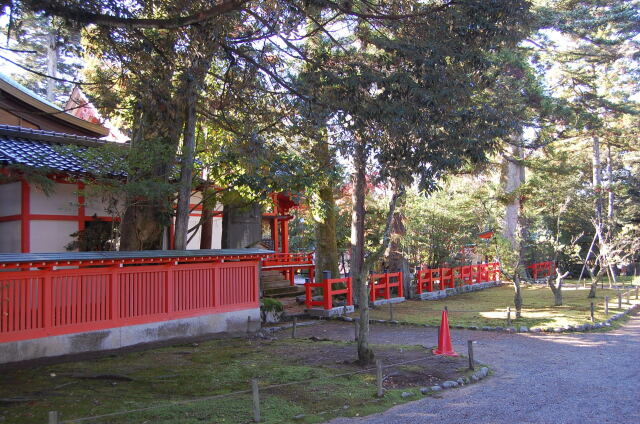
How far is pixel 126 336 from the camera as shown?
10.6 metres

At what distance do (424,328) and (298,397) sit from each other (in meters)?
7.71

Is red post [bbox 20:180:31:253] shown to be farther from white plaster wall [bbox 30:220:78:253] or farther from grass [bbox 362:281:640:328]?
grass [bbox 362:281:640:328]

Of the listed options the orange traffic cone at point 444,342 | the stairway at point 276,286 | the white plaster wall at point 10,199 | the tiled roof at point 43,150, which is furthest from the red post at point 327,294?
the white plaster wall at point 10,199

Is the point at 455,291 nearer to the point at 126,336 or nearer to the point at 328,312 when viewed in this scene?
the point at 328,312

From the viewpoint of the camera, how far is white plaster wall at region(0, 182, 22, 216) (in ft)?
42.5

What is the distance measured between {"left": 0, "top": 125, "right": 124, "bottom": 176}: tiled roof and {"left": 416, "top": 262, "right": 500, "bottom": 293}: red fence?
45.6 feet

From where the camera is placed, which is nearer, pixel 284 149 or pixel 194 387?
pixel 194 387

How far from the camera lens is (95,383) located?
8.04 m

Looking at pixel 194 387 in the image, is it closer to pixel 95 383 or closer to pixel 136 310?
pixel 95 383

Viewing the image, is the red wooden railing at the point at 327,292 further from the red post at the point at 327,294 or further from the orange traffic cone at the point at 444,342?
the orange traffic cone at the point at 444,342

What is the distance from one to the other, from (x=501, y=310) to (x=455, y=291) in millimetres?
6118

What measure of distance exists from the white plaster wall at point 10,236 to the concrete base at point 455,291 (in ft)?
48.4

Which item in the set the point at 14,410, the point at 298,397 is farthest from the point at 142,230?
the point at 298,397

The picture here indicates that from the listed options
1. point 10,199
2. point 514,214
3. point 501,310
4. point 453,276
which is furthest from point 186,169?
point 514,214
